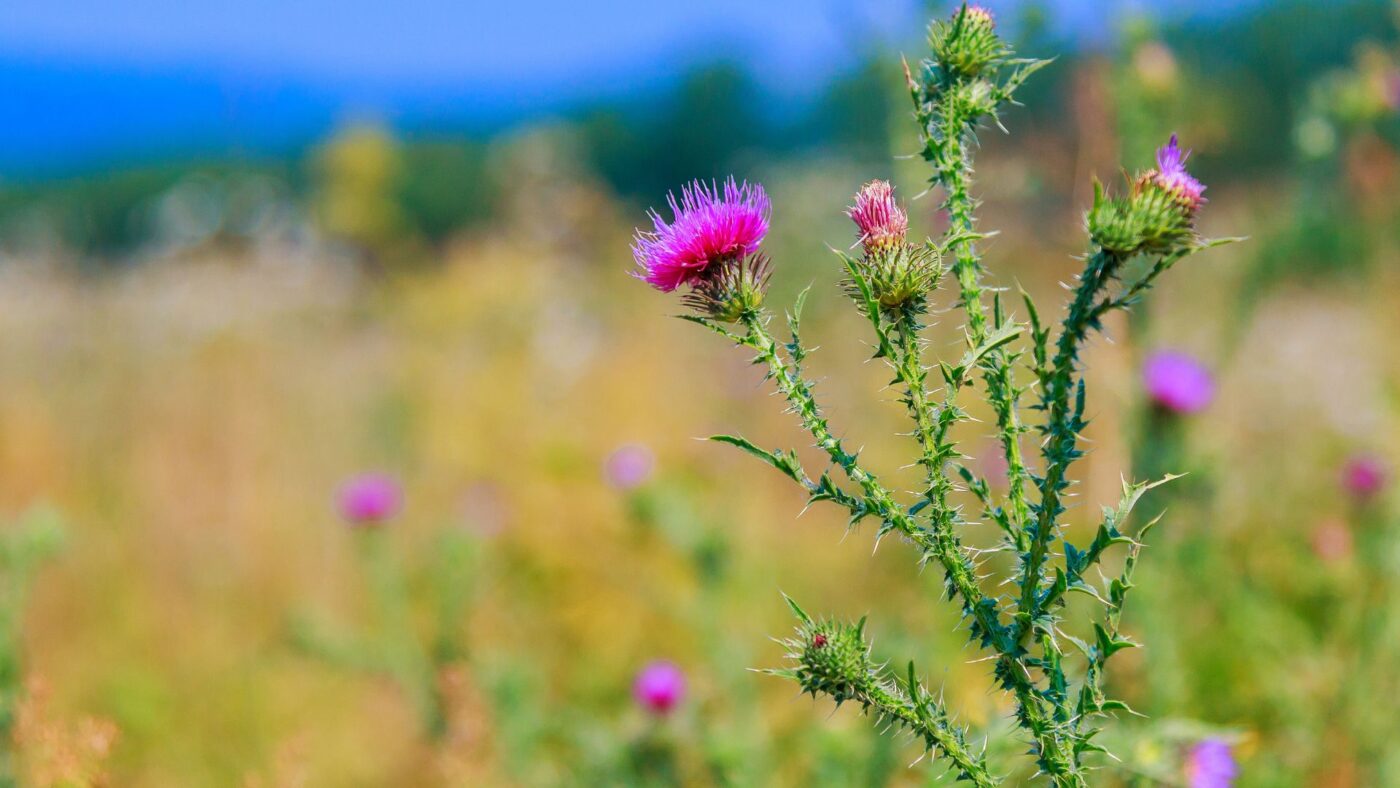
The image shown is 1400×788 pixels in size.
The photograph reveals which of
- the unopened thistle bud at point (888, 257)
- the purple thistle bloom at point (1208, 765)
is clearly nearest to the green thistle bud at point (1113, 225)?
the unopened thistle bud at point (888, 257)

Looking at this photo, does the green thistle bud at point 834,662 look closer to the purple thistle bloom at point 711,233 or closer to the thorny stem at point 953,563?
the thorny stem at point 953,563

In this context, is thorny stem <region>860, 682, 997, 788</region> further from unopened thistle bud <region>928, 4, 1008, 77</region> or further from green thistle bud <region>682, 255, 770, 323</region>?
unopened thistle bud <region>928, 4, 1008, 77</region>

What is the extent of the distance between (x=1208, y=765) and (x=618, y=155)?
38.9m

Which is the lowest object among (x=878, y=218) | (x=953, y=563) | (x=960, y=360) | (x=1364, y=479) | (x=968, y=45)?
(x=953, y=563)

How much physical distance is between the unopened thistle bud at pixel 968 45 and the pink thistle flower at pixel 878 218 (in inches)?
5.5

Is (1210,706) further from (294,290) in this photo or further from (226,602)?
(294,290)

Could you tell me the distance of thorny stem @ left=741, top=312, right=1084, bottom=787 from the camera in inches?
38.5

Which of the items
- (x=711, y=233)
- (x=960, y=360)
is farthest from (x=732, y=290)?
(x=960, y=360)

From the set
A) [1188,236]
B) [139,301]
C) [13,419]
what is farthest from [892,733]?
[139,301]

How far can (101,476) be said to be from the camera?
548cm

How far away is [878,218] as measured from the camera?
1.07 meters

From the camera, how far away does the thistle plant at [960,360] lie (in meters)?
0.93

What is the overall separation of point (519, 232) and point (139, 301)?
3312 mm

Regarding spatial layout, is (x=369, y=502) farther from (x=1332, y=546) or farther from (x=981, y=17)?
(x=1332, y=546)
